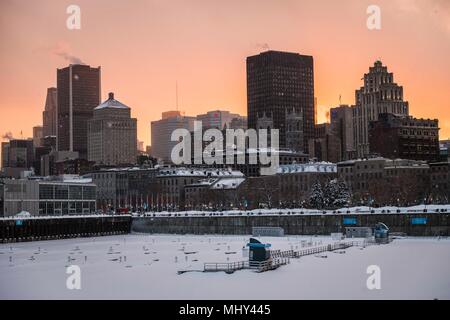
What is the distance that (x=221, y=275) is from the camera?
240 feet

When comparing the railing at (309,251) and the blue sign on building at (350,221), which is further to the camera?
the blue sign on building at (350,221)

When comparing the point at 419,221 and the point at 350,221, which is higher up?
the point at 419,221

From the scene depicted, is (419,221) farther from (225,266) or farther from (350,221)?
(225,266)

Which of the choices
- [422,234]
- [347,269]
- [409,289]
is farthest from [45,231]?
[409,289]

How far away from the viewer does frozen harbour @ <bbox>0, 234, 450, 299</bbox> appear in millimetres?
61406

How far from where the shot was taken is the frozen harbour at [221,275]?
201 feet

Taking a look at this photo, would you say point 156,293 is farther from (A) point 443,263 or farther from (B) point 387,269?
(A) point 443,263

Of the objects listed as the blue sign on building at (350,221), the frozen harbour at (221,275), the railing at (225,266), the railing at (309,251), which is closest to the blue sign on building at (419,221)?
the blue sign on building at (350,221)

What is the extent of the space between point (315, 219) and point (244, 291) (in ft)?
264

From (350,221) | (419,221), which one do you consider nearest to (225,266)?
(419,221)

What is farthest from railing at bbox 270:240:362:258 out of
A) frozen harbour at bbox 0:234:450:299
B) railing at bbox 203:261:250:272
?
railing at bbox 203:261:250:272

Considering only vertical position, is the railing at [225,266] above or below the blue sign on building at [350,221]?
below

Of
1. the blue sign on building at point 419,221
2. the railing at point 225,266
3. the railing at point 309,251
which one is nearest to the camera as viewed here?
the railing at point 225,266

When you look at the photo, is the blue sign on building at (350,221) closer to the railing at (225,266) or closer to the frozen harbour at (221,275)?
the frozen harbour at (221,275)
